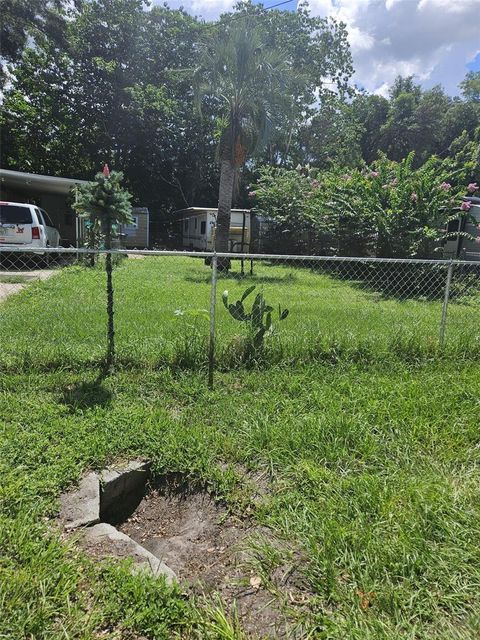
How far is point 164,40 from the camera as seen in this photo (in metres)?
28.1

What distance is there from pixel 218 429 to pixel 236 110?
1278 centimetres

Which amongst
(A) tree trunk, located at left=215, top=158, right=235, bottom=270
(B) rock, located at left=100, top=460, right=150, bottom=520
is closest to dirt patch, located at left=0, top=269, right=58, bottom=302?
(A) tree trunk, located at left=215, top=158, right=235, bottom=270

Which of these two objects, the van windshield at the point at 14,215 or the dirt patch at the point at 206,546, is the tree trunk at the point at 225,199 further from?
the dirt patch at the point at 206,546

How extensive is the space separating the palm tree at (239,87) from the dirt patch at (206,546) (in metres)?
11.1

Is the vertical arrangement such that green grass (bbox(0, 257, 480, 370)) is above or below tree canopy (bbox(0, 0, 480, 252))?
below

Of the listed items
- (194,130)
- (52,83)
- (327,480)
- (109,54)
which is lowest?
(327,480)

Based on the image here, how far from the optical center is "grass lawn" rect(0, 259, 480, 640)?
1852mm

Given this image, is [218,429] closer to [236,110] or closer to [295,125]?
[236,110]

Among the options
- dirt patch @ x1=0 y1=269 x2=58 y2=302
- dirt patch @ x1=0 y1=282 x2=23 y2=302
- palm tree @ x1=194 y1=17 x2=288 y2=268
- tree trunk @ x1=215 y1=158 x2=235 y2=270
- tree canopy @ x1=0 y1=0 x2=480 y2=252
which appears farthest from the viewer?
tree canopy @ x1=0 y1=0 x2=480 y2=252

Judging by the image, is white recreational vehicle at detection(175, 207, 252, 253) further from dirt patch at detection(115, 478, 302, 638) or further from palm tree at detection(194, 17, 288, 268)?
dirt patch at detection(115, 478, 302, 638)

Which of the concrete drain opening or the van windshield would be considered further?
the van windshield

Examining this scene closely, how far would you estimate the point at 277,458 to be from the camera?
9.87 feet

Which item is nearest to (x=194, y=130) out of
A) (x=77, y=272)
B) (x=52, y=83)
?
(x=52, y=83)

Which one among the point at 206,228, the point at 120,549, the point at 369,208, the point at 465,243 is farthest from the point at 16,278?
the point at 206,228
